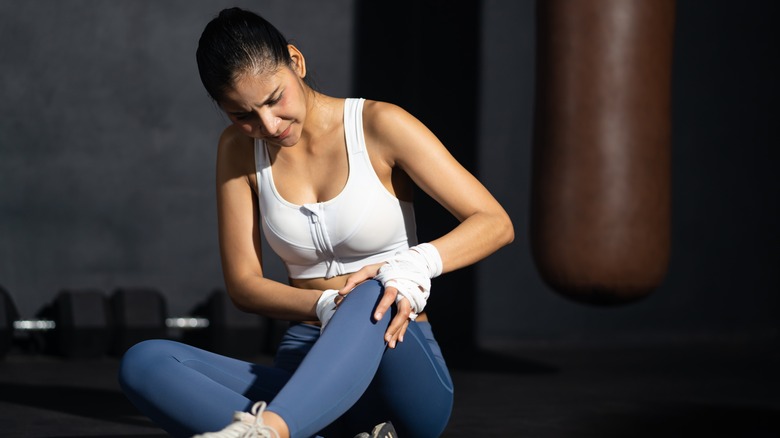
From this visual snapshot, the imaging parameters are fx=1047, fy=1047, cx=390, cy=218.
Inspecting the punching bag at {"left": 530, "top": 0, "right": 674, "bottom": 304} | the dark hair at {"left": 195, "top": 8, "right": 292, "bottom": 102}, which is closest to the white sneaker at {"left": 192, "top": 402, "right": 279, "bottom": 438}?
the dark hair at {"left": 195, "top": 8, "right": 292, "bottom": 102}

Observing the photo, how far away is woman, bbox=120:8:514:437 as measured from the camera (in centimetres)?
153

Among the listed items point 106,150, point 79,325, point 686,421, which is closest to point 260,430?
point 686,421

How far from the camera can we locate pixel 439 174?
5.74ft

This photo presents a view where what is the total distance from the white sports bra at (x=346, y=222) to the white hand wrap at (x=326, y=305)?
11cm

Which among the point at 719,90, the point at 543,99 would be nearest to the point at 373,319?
the point at 543,99

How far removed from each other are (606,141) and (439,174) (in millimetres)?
1517

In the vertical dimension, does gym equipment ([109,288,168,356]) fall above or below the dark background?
below

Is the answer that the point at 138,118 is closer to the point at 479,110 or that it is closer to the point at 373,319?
the point at 479,110

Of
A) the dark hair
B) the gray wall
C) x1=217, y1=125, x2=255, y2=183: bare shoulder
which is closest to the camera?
the dark hair

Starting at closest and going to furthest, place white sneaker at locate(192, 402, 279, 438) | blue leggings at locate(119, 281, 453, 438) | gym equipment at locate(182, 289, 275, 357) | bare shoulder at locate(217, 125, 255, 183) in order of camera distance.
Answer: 1. white sneaker at locate(192, 402, 279, 438)
2. blue leggings at locate(119, 281, 453, 438)
3. bare shoulder at locate(217, 125, 255, 183)
4. gym equipment at locate(182, 289, 275, 357)

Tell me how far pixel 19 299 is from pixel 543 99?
2.27 m

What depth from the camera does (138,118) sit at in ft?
14.1

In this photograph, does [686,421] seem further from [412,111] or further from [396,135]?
[412,111]

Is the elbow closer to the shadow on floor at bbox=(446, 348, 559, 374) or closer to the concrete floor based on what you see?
the concrete floor
